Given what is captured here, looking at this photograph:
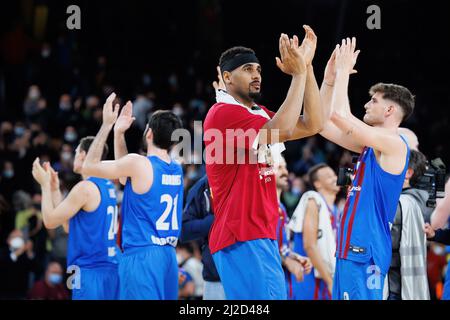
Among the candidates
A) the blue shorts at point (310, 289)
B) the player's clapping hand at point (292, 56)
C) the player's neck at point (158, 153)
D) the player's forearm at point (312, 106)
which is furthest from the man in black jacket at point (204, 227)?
the player's clapping hand at point (292, 56)

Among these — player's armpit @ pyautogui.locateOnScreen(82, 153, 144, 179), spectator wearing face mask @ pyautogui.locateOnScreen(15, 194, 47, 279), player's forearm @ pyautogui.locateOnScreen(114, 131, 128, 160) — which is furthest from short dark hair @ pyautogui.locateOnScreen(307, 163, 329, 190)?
spectator wearing face mask @ pyautogui.locateOnScreen(15, 194, 47, 279)

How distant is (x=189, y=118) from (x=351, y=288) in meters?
10.3

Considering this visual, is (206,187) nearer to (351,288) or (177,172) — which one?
(177,172)

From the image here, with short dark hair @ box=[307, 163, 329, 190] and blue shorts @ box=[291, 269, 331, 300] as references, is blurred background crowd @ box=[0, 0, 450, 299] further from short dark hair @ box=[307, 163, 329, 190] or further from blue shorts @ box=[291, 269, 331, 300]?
blue shorts @ box=[291, 269, 331, 300]

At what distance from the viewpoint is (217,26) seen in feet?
63.1

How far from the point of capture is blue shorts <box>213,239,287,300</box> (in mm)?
5090

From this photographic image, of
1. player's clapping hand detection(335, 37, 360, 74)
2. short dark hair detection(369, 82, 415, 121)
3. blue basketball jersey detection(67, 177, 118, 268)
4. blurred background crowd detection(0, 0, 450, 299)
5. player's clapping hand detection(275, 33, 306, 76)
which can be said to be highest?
blurred background crowd detection(0, 0, 450, 299)

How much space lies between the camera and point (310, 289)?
880 centimetres

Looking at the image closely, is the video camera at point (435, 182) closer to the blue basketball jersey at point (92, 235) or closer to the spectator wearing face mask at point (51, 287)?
the blue basketball jersey at point (92, 235)

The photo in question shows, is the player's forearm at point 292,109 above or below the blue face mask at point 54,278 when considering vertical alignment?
above

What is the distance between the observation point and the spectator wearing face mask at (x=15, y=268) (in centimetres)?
1123

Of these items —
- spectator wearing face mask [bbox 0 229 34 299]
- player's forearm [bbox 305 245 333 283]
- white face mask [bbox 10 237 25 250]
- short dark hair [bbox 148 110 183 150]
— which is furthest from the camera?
white face mask [bbox 10 237 25 250]

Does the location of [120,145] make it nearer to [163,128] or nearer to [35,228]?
[163,128]

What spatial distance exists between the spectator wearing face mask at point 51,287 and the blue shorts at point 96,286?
3.35m
